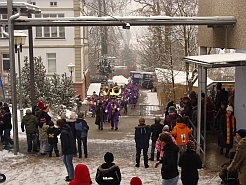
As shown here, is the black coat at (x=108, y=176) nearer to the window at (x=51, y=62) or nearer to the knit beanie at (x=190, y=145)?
the knit beanie at (x=190, y=145)

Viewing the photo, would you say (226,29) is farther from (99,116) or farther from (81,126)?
(99,116)

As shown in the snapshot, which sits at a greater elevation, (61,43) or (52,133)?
(61,43)

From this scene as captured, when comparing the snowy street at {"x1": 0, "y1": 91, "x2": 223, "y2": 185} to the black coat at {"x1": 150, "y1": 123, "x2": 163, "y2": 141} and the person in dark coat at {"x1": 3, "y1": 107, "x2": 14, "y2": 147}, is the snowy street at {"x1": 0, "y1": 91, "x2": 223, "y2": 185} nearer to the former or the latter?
the person in dark coat at {"x1": 3, "y1": 107, "x2": 14, "y2": 147}

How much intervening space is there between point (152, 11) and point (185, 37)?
625 cm

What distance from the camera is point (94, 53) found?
2424 inches

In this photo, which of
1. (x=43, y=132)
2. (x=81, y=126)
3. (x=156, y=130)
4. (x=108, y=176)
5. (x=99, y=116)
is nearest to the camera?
(x=108, y=176)

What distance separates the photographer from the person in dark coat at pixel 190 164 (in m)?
6.96

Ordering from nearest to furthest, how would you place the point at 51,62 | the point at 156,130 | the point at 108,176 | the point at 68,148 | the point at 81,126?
the point at 108,176 → the point at 68,148 → the point at 156,130 → the point at 81,126 → the point at 51,62

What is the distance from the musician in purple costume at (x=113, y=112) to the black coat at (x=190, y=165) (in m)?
10.1

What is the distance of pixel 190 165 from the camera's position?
22.9ft

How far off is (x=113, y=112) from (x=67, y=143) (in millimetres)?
8413

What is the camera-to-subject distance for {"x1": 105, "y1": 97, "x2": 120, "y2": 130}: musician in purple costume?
17.2m

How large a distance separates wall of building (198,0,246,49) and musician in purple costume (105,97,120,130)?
505cm

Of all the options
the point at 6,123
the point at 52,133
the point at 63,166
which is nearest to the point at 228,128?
the point at 63,166
